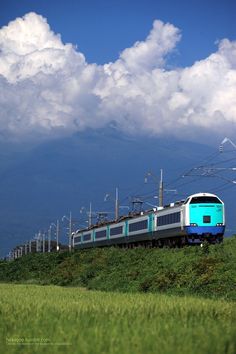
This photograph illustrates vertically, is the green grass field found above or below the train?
below

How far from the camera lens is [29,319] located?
1281cm

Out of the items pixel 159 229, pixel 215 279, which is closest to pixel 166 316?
pixel 215 279

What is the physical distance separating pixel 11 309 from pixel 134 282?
18889 millimetres

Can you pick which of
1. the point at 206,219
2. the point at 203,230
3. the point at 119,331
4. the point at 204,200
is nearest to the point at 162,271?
the point at 203,230

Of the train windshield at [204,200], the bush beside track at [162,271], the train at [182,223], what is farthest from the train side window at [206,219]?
the bush beside track at [162,271]

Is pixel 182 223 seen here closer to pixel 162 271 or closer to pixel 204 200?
pixel 204 200

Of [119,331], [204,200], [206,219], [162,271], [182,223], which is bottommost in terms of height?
[119,331]

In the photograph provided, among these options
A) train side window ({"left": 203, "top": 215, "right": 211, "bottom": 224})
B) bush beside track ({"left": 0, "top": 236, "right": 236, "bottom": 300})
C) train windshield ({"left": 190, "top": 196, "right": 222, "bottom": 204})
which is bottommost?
bush beside track ({"left": 0, "top": 236, "right": 236, "bottom": 300})

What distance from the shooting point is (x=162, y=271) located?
33906 mm

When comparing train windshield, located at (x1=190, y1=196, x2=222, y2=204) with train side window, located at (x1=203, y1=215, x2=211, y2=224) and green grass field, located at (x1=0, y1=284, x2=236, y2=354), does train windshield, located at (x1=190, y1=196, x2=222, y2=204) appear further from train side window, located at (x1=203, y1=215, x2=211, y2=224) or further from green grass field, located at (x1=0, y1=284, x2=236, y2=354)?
green grass field, located at (x1=0, y1=284, x2=236, y2=354)

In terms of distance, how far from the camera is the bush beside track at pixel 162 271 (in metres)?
28.3

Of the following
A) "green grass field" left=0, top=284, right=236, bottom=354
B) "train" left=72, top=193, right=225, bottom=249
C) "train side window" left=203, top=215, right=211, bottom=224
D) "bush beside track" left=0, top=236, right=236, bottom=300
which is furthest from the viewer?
"train side window" left=203, top=215, right=211, bottom=224

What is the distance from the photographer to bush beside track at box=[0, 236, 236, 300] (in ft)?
92.9

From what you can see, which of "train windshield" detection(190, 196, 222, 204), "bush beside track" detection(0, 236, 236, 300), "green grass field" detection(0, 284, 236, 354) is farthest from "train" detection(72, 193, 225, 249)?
"green grass field" detection(0, 284, 236, 354)
